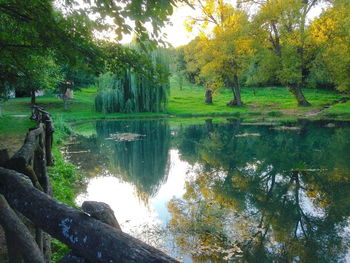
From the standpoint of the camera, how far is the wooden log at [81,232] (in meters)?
1.60

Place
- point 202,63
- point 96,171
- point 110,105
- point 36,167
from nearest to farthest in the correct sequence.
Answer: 1. point 36,167
2. point 96,171
3. point 110,105
4. point 202,63

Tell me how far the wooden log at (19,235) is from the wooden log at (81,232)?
0.32 metres

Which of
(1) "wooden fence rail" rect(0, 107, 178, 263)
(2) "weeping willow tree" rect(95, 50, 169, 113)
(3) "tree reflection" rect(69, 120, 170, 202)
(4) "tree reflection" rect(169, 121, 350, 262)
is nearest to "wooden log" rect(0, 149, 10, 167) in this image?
(1) "wooden fence rail" rect(0, 107, 178, 263)

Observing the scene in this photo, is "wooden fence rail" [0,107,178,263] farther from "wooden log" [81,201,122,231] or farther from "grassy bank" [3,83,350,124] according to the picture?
"grassy bank" [3,83,350,124]

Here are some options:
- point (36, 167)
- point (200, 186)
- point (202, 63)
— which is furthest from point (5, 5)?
point (202, 63)

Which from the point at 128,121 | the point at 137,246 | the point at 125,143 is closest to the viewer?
the point at 137,246

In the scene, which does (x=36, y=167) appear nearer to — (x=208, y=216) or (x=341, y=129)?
(x=208, y=216)

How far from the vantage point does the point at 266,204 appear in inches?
377

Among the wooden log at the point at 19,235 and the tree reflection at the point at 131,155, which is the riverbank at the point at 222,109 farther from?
the wooden log at the point at 19,235

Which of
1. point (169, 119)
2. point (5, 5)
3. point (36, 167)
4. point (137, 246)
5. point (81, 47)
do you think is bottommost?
point (169, 119)

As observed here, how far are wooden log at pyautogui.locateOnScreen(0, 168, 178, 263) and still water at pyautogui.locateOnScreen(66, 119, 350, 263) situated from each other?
455 centimetres

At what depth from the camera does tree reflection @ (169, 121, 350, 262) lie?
6.82m

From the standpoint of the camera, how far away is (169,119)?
3444 cm

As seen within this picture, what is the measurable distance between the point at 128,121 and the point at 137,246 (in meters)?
31.6
